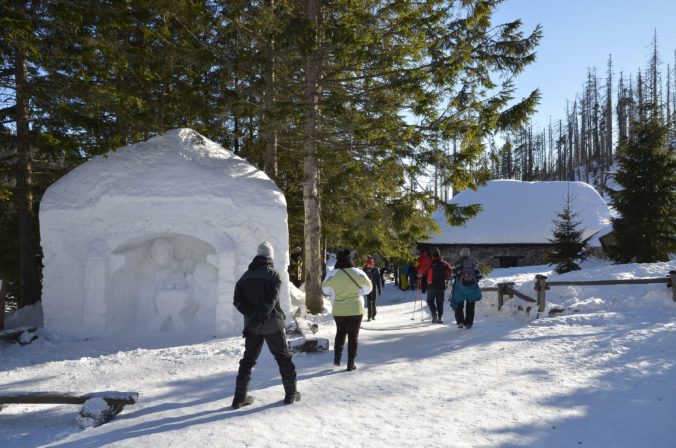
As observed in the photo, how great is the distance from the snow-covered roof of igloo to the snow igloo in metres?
0.02

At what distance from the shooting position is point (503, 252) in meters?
27.4

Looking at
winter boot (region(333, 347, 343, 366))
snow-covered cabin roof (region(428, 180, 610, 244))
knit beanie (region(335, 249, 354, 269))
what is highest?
snow-covered cabin roof (region(428, 180, 610, 244))

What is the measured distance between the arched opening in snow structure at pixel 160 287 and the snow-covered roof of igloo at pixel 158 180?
107 centimetres

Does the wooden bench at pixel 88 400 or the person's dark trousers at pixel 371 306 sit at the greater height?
the wooden bench at pixel 88 400

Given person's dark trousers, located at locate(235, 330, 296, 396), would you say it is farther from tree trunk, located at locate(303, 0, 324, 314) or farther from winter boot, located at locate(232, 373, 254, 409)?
tree trunk, located at locate(303, 0, 324, 314)

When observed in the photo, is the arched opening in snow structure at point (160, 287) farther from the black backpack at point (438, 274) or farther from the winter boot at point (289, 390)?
the black backpack at point (438, 274)

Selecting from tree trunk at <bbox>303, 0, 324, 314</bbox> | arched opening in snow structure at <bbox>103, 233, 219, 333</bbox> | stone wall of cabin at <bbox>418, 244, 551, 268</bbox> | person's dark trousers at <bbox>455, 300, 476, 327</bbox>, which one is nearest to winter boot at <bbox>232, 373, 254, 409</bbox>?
arched opening in snow structure at <bbox>103, 233, 219, 333</bbox>

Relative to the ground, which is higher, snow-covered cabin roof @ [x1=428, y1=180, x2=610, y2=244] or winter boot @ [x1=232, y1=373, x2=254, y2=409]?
snow-covered cabin roof @ [x1=428, y1=180, x2=610, y2=244]

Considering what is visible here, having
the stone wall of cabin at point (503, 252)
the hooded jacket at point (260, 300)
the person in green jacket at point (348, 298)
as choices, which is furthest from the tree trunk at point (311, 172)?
the stone wall of cabin at point (503, 252)

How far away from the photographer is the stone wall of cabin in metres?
27.4

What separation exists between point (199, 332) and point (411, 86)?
7.23 metres

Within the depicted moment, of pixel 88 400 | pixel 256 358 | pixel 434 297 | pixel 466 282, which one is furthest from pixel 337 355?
pixel 434 297

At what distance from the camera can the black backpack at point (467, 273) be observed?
9137 mm

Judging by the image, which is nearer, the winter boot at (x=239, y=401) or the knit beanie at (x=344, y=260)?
the winter boot at (x=239, y=401)
